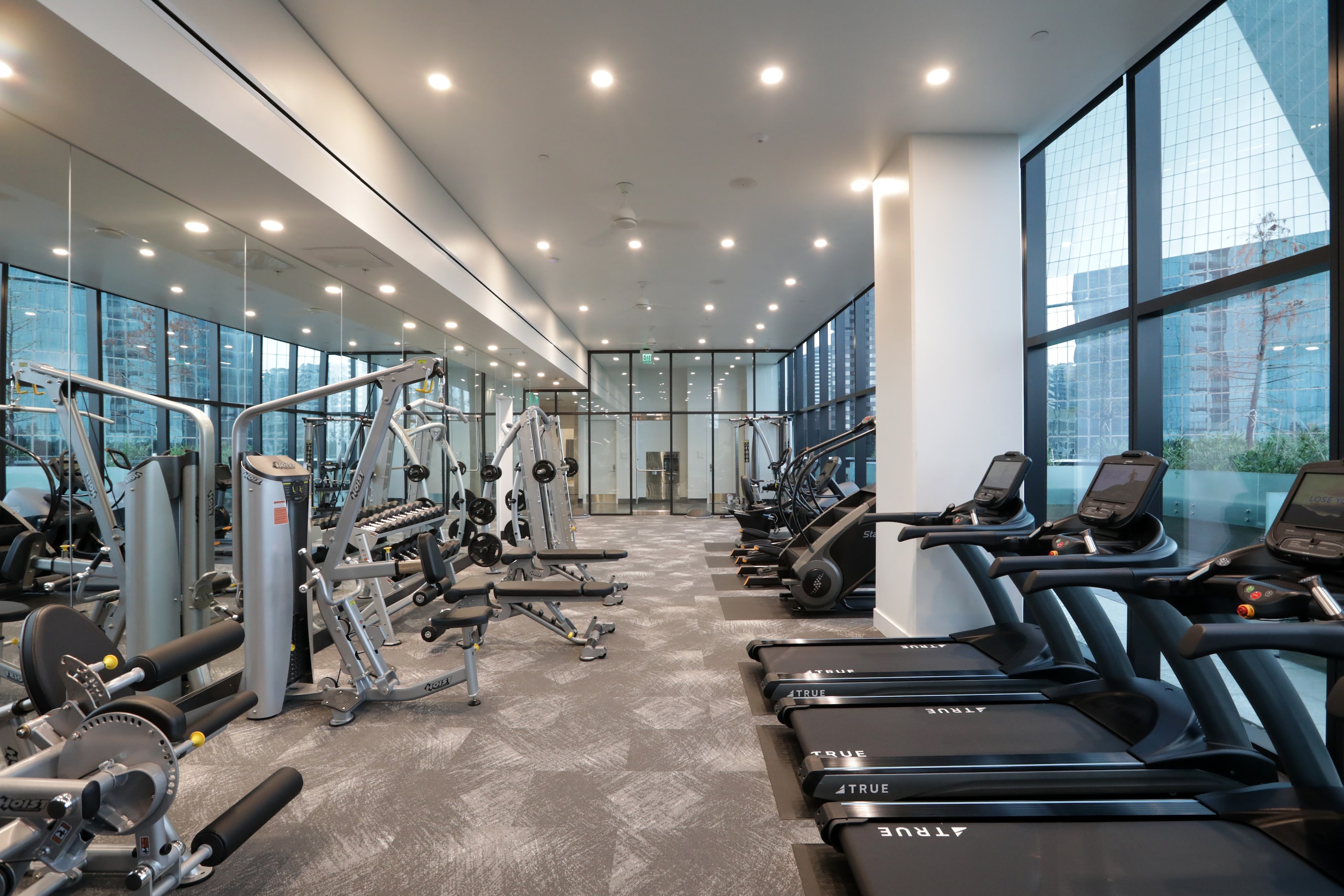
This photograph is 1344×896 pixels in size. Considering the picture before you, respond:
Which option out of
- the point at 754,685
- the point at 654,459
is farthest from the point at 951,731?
the point at 654,459

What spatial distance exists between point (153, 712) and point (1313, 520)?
10.0 ft

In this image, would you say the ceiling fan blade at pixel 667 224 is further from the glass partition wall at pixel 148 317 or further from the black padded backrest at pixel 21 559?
the black padded backrest at pixel 21 559

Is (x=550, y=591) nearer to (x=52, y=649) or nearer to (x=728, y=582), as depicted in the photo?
(x=728, y=582)

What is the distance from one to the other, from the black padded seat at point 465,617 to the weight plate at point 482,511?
2.65 m

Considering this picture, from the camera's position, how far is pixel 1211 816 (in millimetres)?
1950

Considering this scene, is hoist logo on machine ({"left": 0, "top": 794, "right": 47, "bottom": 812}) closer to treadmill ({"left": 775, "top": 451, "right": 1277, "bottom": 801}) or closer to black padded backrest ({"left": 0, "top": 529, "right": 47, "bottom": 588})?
black padded backrest ({"left": 0, "top": 529, "right": 47, "bottom": 588})

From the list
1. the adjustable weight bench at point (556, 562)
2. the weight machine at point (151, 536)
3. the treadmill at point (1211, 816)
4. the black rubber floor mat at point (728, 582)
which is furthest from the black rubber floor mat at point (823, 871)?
the black rubber floor mat at point (728, 582)

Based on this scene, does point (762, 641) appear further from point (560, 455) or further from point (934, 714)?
point (560, 455)

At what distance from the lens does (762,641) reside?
3.87 meters

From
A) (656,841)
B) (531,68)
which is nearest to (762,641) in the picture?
(656,841)

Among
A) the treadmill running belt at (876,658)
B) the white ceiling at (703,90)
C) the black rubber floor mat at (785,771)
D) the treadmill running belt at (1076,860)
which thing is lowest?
the black rubber floor mat at (785,771)

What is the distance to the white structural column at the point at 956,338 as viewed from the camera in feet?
13.8

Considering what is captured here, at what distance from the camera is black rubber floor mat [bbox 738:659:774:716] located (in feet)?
10.7

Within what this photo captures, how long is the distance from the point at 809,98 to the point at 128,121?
3507 millimetres
